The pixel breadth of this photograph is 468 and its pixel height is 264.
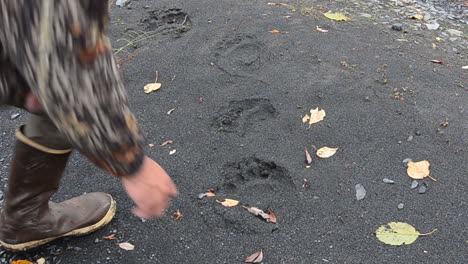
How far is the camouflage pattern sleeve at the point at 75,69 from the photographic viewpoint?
0.98 meters

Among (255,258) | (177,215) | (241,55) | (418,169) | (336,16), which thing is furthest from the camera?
(336,16)

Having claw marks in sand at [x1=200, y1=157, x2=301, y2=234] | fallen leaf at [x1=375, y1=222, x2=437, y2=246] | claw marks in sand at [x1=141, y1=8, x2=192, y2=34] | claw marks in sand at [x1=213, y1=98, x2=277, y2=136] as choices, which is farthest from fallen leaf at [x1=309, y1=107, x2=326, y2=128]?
claw marks in sand at [x1=141, y1=8, x2=192, y2=34]

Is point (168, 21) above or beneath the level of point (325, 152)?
above

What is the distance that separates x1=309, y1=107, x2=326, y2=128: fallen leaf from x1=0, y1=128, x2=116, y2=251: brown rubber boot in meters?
1.29

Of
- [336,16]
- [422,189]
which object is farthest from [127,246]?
[336,16]

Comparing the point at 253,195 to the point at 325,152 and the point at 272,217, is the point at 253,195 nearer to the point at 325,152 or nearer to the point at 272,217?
the point at 272,217

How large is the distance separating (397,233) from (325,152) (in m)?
0.62

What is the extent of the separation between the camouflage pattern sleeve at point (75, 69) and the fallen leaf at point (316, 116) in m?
1.79

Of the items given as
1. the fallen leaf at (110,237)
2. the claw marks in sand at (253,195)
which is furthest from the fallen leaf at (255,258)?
the fallen leaf at (110,237)

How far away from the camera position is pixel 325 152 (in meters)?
2.58

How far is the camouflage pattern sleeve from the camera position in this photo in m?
0.98

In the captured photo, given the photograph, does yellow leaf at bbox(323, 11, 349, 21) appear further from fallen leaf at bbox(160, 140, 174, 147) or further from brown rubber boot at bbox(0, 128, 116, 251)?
brown rubber boot at bbox(0, 128, 116, 251)

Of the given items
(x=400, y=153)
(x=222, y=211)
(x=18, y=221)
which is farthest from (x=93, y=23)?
(x=400, y=153)

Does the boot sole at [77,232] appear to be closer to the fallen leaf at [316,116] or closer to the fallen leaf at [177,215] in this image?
the fallen leaf at [177,215]
